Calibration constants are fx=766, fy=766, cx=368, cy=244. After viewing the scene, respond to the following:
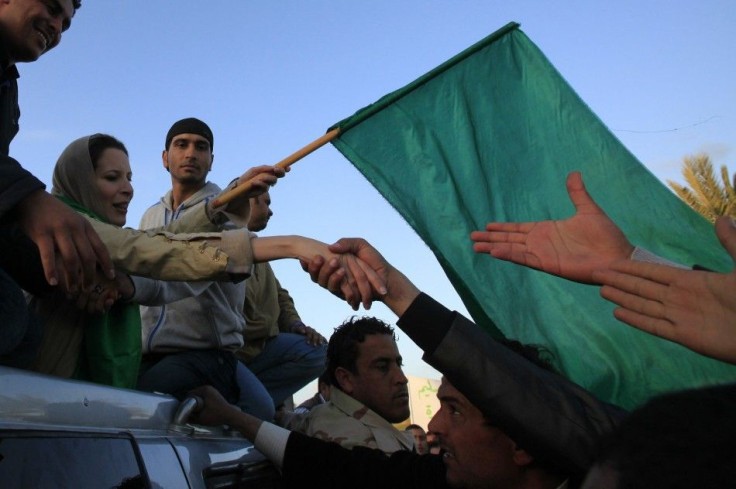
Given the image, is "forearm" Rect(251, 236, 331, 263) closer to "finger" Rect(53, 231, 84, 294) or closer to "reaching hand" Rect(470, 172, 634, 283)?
"reaching hand" Rect(470, 172, 634, 283)

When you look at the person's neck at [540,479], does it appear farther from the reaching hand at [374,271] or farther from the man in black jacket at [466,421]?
the reaching hand at [374,271]

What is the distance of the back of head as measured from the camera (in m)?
2.76

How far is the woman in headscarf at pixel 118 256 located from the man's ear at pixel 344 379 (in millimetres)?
1518

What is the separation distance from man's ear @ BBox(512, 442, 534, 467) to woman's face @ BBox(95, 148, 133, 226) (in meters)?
1.68

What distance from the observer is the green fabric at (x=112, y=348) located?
7.55 ft

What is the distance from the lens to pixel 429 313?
2268mm

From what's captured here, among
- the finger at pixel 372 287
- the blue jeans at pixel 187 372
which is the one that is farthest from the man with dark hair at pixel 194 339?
the finger at pixel 372 287

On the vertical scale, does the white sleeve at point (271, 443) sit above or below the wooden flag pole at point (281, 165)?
below

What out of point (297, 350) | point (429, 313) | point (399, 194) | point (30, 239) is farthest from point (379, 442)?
point (30, 239)

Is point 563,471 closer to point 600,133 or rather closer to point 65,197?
point 600,133

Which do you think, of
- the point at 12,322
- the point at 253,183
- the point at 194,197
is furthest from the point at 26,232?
the point at 194,197

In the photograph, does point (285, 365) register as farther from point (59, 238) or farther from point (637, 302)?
point (637, 302)

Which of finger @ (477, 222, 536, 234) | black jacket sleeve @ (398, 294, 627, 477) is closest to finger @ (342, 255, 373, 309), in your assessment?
black jacket sleeve @ (398, 294, 627, 477)

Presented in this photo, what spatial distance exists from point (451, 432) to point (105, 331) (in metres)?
1.23
